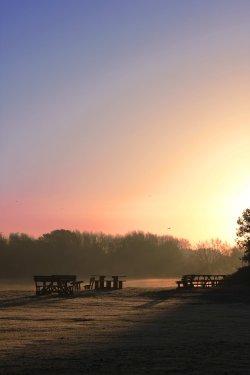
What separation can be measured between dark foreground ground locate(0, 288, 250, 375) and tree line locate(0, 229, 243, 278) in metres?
111

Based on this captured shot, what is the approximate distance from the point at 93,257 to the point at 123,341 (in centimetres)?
13508

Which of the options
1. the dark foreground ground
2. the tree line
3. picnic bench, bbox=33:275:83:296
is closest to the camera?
the dark foreground ground

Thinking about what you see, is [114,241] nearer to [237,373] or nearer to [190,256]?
[190,256]

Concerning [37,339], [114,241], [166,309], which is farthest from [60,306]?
[114,241]

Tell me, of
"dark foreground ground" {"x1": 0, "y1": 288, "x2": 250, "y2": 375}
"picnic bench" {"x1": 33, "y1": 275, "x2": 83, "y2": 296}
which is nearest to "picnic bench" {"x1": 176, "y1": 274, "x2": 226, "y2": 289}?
"picnic bench" {"x1": 33, "y1": 275, "x2": 83, "y2": 296}

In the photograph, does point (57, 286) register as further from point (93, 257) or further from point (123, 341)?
point (93, 257)

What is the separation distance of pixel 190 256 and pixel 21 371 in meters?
155

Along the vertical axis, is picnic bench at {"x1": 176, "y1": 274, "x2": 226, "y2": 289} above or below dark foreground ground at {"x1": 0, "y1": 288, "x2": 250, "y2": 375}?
above

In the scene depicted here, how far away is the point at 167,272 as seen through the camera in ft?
461

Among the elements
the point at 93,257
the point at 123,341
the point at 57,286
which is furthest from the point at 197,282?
the point at 93,257

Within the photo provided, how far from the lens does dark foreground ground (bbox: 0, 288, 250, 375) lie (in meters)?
11.8

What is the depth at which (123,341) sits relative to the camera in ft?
52.2

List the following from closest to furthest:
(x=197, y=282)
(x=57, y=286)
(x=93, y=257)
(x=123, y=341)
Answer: (x=123, y=341), (x=57, y=286), (x=197, y=282), (x=93, y=257)

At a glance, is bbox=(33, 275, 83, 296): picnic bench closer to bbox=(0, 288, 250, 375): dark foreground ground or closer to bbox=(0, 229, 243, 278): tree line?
bbox=(0, 288, 250, 375): dark foreground ground
